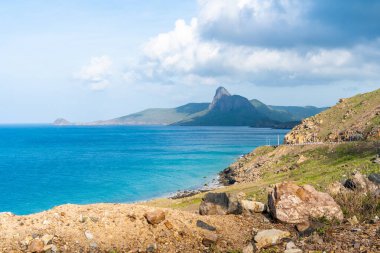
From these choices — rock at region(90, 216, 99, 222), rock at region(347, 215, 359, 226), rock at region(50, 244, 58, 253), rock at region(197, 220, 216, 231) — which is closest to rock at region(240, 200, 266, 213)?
rock at region(197, 220, 216, 231)

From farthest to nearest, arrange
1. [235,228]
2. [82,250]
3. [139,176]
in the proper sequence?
[139,176] → [235,228] → [82,250]

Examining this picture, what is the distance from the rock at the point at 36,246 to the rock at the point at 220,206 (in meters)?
8.32

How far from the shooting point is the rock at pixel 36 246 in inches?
597

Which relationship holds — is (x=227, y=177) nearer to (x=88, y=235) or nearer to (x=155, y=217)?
(x=155, y=217)

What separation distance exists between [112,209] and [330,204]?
10861 millimetres

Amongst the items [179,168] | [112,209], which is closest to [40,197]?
[179,168]

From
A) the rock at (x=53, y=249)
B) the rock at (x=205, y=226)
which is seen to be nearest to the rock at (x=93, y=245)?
the rock at (x=53, y=249)

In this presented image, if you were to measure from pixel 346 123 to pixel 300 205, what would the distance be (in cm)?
7871

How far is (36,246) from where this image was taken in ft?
49.8

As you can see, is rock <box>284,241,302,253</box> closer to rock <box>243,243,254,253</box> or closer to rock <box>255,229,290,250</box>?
rock <box>255,229,290,250</box>

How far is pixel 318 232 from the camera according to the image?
17031 millimetres

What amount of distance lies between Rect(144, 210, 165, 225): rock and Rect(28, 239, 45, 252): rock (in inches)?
178

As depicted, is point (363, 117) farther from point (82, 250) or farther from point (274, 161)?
point (82, 250)

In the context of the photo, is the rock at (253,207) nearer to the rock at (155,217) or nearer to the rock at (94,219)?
the rock at (155,217)
